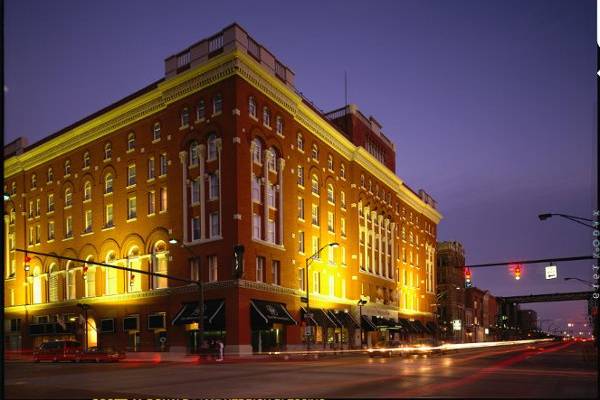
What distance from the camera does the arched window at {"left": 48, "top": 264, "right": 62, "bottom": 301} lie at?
65500 mm

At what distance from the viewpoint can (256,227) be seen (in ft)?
171

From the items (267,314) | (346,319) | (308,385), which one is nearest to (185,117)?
(267,314)

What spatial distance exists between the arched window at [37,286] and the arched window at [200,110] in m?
29.9

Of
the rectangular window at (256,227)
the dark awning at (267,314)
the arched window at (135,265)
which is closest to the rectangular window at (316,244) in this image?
the dark awning at (267,314)

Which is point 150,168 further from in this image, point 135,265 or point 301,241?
point 301,241

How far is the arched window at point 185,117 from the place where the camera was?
53.9 metres

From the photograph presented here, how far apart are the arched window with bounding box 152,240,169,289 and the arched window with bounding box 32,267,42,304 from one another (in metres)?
20.8

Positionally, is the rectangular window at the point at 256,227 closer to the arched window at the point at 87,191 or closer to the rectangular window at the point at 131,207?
the rectangular window at the point at 131,207

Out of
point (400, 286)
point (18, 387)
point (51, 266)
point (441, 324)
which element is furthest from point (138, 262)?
point (441, 324)

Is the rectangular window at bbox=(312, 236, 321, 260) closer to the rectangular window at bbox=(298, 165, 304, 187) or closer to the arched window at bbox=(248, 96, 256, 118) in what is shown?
the rectangular window at bbox=(298, 165, 304, 187)

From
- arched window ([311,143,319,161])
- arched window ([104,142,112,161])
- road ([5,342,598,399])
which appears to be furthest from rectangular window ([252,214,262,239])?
road ([5,342,598,399])

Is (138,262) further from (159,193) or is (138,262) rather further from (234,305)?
(234,305)

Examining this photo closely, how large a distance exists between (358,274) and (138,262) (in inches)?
1032

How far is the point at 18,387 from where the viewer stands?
23469mm
